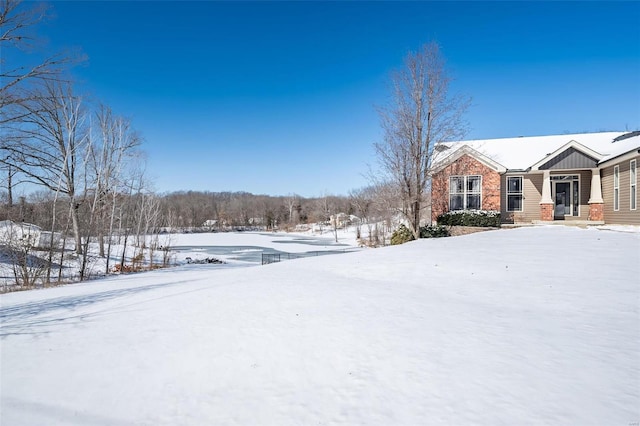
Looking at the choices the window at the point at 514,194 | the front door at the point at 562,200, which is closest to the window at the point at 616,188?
the front door at the point at 562,200


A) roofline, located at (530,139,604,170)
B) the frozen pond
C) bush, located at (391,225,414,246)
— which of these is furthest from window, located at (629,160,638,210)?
the frozen pond

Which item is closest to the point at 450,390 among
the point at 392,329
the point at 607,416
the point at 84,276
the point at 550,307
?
the point at 607,416

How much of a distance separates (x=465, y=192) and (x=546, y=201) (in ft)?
12.6

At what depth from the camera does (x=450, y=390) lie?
317 centimetres

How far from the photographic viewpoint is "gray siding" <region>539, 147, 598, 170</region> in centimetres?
1538

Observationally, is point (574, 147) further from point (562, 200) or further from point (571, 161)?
point (562, 200)

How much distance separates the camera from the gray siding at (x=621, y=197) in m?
12.9

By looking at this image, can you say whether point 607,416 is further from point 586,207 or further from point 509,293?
point 586,207

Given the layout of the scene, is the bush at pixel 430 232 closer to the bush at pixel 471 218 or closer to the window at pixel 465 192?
the bush at pixel 471 218

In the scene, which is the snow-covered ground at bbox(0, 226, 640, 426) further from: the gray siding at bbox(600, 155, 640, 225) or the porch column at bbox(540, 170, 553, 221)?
the porch column at bbox(540, 170, 553, 221)

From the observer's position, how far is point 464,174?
17938 millimetres

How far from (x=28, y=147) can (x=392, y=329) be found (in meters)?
11.4

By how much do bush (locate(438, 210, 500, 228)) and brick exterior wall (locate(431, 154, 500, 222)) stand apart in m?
0.68

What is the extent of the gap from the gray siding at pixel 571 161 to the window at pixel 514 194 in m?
1.64
